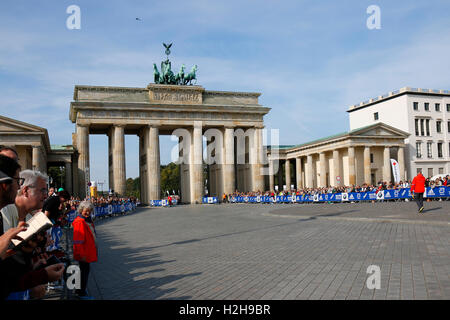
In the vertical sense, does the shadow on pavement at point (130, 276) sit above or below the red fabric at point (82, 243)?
below

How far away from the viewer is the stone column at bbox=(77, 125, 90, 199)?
5512 cm

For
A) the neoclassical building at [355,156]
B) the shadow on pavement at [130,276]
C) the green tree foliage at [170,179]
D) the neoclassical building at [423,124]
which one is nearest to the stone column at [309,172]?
the neoclassical building at [355,156]

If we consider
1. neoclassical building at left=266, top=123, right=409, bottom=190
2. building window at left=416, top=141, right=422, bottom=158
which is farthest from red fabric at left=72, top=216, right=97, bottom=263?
building window at left=416, top=141, right=422, bottom=158

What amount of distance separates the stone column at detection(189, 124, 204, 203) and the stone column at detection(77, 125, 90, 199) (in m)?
15.2

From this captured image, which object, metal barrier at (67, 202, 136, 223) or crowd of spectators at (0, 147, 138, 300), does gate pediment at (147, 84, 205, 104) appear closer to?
metal barrier at (67, 202, 136, 223)

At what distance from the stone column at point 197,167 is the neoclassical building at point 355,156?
562 inches

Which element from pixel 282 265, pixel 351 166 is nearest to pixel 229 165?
pixel 351 166

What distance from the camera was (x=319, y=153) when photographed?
6900 cm

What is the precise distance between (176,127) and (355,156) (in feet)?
91.1

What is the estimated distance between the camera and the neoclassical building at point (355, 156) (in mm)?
61719

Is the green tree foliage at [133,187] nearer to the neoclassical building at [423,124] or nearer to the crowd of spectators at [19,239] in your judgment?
the neoclassical building at [423,124]

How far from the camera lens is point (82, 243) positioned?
7574 mm

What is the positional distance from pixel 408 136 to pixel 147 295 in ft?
218

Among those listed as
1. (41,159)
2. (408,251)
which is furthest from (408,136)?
(408,251)
